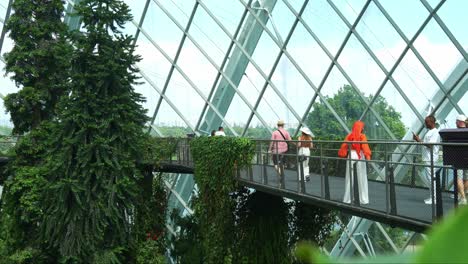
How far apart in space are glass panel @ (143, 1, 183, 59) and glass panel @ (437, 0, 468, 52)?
12.1m

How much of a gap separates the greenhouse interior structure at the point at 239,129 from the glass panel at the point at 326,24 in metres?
0.06

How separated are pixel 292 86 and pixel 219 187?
743 cm

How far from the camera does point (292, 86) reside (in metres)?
21.8

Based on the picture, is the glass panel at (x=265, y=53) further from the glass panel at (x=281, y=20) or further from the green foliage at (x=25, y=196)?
the green foliage at (x=25, y=196)

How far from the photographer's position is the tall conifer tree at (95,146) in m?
17.6

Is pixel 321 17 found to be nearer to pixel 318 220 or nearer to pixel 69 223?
pixel 318 220

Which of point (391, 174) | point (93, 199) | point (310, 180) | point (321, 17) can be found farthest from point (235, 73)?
point (391, 174)

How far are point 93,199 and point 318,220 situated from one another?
6.15m

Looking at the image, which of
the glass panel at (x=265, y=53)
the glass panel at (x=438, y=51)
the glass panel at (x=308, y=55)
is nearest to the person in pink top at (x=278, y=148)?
the glass panel at (x=438, y=51)

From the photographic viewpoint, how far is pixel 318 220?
16734 millimetres

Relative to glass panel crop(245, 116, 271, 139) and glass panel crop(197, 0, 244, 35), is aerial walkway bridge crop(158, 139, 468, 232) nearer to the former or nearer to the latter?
glass panel crop(245, 116, 271, 139)

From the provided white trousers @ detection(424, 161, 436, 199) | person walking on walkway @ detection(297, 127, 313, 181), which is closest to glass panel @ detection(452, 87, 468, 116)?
person walking on walkway @ detection(297, 127, 313, 181)

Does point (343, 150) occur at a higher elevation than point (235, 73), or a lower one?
lower

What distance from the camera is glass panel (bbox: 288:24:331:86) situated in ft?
67.7
